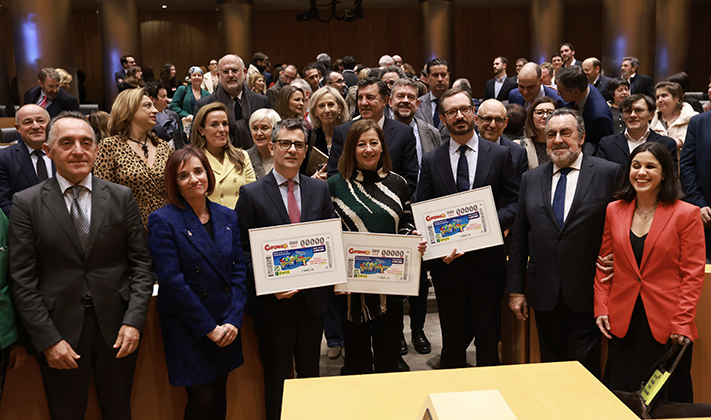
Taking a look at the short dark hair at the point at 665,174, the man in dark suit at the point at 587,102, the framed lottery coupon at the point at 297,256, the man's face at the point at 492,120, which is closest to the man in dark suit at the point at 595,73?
the man in dark suit at the point at 587,102

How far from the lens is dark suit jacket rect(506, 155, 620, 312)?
9.68 ft

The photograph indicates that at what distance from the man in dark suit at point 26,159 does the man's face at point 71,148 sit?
1.37m

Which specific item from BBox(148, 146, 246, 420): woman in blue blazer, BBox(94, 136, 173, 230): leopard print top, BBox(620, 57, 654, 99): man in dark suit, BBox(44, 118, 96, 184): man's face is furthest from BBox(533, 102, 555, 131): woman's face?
BBox(620, 57, 654, 99): man in dark suit

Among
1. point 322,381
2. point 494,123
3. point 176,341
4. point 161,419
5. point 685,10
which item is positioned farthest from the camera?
point 685,10

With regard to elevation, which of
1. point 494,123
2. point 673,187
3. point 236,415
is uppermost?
point 494,123

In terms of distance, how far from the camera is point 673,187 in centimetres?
276

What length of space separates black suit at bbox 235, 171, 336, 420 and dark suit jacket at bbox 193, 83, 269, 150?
1.66 meters

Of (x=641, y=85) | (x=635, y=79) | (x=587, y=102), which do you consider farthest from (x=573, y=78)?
(x=635, y=79)

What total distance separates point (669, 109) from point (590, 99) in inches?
60.7

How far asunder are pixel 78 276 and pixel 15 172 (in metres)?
1.70

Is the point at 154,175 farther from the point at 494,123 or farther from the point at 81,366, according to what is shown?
the point at 494,123

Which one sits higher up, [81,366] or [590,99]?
[590,99]

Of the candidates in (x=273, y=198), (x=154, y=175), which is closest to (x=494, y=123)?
(x=273, y=198)

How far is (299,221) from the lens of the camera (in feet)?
9.91
